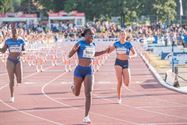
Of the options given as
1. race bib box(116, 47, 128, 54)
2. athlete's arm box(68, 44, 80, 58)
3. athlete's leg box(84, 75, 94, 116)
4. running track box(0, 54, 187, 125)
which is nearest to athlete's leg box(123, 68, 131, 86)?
race bib box(116, 47, 128, 54)

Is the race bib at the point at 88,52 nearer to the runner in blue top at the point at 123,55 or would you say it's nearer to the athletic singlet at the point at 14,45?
the runner in blue top at the point at 123,55

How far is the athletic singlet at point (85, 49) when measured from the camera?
14.0 m

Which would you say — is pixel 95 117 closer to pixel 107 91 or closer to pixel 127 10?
pixel 107 91

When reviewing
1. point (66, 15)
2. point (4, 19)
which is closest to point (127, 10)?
point (66, 15)

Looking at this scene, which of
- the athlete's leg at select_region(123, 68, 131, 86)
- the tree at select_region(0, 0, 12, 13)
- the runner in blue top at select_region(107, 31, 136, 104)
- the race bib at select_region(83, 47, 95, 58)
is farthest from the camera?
the tree at select_region(0, 0, 12, 13)

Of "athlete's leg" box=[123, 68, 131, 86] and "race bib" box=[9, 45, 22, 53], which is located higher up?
"race bib" box=[9, 45, 22, 53]

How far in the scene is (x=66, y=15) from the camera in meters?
88.7

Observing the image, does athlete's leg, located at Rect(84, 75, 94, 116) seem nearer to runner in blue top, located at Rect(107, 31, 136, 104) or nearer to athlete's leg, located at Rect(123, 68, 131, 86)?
runner in blue top, located at Rect(107, 31, 136, 104)

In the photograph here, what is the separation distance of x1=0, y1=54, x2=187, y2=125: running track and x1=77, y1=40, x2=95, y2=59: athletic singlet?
1.39 m

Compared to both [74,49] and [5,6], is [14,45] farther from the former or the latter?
[5,6]

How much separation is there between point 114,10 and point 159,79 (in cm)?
6991

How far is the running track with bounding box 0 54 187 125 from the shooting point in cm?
1438

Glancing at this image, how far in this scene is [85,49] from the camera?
14.0 metres

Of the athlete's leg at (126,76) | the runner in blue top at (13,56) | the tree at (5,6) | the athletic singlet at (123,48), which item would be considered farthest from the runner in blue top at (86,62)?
the tree at (5,6)
